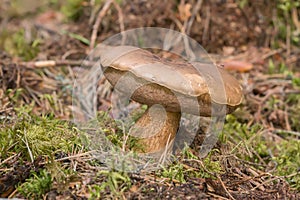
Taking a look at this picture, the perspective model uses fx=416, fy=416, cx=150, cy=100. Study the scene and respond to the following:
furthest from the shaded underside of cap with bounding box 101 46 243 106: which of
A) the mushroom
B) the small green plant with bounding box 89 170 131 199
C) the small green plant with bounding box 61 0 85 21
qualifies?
the small green plant with bounding box 61 0 85 21

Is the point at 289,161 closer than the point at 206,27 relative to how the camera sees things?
Yes

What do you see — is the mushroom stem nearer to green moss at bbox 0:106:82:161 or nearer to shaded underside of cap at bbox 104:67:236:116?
shaded underside of cap at bbox 104:67:236:116

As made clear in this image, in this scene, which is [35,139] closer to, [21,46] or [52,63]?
[52,63]

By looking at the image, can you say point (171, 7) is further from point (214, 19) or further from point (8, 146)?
point (8, 146)

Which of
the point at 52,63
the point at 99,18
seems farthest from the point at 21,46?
the point at 99,18

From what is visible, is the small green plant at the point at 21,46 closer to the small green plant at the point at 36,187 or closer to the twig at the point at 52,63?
the twig at the point at 52,63

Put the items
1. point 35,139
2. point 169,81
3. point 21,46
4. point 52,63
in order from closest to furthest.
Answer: point 169,81 < point 35,139 < point 52,63 < point 21,46

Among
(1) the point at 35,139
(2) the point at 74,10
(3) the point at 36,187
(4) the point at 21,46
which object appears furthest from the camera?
(2) the point at 74,10
